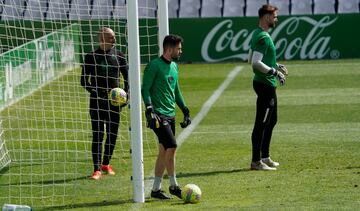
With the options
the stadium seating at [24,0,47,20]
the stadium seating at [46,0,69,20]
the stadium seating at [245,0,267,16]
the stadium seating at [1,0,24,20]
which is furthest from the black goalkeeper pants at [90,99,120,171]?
the stadium seating at [245,0,267,16]

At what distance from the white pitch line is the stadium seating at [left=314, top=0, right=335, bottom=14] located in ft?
15.8

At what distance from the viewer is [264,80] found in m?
13.9

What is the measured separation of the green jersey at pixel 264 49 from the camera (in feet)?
44.8

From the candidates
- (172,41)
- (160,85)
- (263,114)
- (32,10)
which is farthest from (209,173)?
(32,10)

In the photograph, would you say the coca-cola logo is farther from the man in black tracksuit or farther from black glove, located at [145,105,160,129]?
black glove, located at [145,105,160,129]

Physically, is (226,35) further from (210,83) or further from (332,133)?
(332,133)

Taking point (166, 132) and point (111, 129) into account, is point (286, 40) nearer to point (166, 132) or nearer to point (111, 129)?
point (111, 129)

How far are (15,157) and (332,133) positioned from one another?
18.0 feet

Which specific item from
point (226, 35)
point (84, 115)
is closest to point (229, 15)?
point (226, 35)

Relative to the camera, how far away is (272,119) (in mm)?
14086

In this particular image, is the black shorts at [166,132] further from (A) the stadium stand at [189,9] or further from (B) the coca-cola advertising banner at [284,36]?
(A) the stadium stand at [189,9]

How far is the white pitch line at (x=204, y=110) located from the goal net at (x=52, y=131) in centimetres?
47

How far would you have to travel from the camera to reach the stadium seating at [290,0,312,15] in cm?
3310

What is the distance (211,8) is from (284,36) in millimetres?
3993
